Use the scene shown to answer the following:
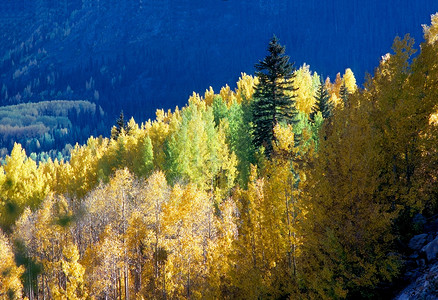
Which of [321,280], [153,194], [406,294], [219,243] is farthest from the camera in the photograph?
[153,194]

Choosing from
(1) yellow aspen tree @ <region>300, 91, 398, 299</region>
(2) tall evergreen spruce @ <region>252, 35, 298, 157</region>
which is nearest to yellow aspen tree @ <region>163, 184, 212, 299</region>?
(2) tall evergreen spruce @ <region>252, 35, 298, 157</region>

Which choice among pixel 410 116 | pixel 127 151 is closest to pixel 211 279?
pixel 410 116

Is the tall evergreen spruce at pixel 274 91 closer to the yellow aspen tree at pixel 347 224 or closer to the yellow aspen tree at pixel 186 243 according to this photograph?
the yellow aspen tree at pixel 186 243

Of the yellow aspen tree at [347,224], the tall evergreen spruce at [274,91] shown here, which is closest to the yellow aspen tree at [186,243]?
the tall evergreen spruce at [274,91]

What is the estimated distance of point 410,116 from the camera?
16.2 metres

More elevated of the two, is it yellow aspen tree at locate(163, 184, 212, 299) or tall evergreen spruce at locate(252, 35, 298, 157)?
Answer: tall evergreen spruce at locate(252, 35, 298, 157)

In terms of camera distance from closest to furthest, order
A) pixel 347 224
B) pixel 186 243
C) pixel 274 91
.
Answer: pixel 347 224, pixel 186 243, pixel 274 91

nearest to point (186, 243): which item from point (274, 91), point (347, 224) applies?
point (347, 224)

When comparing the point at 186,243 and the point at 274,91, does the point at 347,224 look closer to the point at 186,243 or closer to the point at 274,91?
the point at 186,243

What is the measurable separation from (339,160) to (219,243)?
40.4ft

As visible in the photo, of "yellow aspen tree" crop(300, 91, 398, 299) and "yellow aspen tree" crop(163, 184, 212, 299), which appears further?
"yellow aspen tree" crop(163, 184, 212, 299)

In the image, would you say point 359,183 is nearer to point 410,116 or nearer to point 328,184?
point 328,184

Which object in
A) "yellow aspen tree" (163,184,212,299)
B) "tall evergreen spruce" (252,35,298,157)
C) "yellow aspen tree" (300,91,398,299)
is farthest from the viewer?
"tall evergreen spruce" (252,35,298,157)

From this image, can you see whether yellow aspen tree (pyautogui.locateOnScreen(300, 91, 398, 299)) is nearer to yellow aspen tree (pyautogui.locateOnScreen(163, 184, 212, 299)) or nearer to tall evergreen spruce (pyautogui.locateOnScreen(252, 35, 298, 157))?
yellow aspen tree (pyautogui.locateOnScreen(163, 184, 212, 299))
